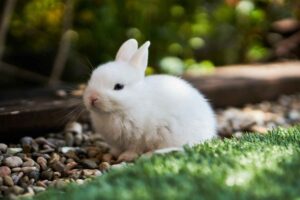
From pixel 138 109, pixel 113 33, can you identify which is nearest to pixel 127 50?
pixel 138 109

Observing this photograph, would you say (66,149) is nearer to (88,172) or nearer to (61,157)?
(61,157)

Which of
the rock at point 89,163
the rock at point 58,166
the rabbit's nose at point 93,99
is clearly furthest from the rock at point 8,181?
the rabbit's nose at point 93,99

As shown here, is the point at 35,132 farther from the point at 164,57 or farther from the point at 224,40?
the point at 224,40

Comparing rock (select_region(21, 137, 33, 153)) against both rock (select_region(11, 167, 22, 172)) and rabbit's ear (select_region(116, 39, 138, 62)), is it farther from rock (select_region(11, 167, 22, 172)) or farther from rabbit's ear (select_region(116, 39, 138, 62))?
rabbit's ear (select_region(116, 39, 138, 62))

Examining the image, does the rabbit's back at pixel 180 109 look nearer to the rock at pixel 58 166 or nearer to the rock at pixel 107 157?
the rock at pixel 107 157

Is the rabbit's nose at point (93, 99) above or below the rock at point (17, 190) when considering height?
above

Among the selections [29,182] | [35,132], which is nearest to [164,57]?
[35,132]

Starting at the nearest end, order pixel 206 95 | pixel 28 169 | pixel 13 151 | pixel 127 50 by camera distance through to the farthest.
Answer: pixel 28 169 → pixel 127 50 → pixel 13 151 → pixel 206 95

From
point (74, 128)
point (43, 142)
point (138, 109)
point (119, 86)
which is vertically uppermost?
point (119, 86)
